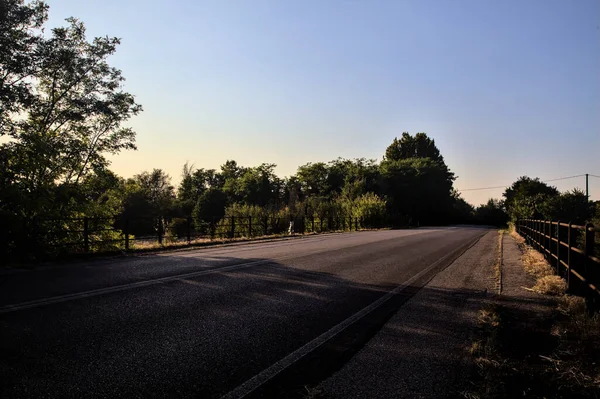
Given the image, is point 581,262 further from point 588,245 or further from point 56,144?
point 56,144

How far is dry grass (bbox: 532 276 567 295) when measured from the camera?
7341 mm

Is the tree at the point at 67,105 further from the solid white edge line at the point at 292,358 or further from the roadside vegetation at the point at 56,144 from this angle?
the solid white edge line at the point at 292,358

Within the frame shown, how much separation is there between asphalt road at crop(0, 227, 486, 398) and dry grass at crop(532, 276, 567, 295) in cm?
219

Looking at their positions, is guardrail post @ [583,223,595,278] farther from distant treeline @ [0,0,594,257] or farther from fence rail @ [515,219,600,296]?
distant treeline @ [0,0,594,257]

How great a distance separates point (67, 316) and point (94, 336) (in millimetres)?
1011

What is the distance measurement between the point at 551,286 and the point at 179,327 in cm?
662

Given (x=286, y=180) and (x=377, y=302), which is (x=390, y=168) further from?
(x=377, y=302)

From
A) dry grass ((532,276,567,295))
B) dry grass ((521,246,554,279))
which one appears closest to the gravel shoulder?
dry grass ((532,276,567,295))

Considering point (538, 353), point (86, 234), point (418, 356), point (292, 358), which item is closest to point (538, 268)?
point (538, 353)

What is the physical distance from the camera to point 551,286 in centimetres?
752

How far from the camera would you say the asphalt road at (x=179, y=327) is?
11.3 feet

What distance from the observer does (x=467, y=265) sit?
38.0 ft

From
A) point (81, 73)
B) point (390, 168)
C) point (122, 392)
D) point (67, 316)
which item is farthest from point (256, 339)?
point (390, 168)

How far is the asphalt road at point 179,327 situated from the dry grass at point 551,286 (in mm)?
2187
